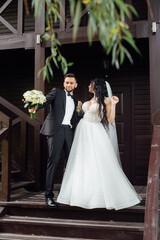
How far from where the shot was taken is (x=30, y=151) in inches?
292

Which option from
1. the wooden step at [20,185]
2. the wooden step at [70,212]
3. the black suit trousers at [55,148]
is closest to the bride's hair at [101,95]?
the black suit trousers at [55,148]

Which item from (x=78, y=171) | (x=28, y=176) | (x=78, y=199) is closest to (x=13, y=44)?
(x=28, y=176)

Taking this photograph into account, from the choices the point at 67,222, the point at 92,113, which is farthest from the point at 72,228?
the point at 92,113

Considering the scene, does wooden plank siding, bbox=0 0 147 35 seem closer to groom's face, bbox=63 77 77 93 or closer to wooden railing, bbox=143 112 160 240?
groom's face, bbox=63 77 77 93

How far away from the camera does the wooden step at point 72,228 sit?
353cm

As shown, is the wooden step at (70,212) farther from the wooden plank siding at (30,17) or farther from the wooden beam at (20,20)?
the wooden plank siding at (30,17)

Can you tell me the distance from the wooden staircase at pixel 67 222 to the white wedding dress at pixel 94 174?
0.16 metres

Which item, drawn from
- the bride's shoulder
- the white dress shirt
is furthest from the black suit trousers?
the bride's shoulder

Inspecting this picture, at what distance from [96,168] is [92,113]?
82 centimetres

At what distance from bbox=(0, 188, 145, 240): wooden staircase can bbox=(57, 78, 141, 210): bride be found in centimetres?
17

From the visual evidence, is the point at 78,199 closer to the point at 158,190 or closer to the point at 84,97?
the point at 158,190

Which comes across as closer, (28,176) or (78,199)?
(78,199)

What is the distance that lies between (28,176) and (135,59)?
3529 millimetres

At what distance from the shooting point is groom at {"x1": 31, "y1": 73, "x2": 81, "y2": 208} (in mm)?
4203
